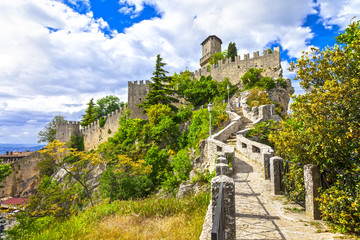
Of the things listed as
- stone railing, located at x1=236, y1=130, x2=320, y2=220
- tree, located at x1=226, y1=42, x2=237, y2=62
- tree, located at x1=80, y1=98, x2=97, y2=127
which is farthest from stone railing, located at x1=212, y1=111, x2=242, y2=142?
tree, located at x1=80, y1=98, x2=97, y2=127

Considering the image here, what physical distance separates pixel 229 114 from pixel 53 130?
4483 centimetres

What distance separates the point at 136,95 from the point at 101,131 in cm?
952

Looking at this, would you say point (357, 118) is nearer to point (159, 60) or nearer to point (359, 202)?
point (359, 202)

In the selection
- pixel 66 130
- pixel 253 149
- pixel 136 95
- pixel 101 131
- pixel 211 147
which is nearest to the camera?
pixel 253 149

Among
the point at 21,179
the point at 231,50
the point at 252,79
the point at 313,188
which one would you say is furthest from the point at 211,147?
the point at 21,179

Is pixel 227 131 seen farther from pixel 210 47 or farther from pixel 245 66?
pixel 210 47

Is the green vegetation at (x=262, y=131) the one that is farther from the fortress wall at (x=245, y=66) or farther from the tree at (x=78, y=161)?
the fortress wall at (x=245, y=66)

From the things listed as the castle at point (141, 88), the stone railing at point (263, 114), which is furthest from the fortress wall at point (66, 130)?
the stone railing at point (263, 114)

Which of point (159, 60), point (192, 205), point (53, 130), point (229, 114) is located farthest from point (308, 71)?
point (53, 130)

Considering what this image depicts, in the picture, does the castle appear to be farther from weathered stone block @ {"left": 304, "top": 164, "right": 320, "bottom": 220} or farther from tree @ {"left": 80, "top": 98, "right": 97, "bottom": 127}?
weathered stone block @ {"left": 304, "top": 164, "right": 320, "bottom": 220}

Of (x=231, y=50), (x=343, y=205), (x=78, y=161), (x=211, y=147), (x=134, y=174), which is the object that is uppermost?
(x=231, y=50)

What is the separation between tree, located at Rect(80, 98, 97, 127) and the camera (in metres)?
38.4

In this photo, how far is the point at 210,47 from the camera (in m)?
52.3

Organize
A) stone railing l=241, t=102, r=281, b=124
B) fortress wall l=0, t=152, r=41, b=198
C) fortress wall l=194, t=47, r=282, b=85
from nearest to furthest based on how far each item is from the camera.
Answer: stone railing l=241, t=102, r=281, b=124
fortress wall l=194, t=47, r=282, b=85
fortress wall l=0, t=152, r=41, b=198
